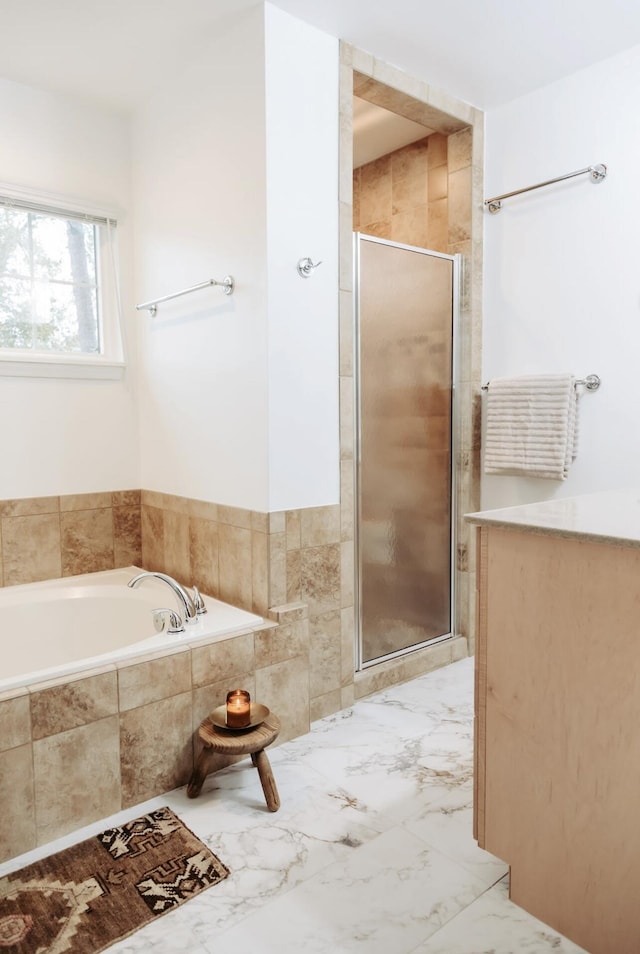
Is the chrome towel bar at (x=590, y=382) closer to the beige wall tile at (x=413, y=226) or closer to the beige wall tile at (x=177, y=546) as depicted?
the beige wall tile at (x=413, y=226)

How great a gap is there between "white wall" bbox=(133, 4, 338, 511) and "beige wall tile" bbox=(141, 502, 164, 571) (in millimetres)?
315

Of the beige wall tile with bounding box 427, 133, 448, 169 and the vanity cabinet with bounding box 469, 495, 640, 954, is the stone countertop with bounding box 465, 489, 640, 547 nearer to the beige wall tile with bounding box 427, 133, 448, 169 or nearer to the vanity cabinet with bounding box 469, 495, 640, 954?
the vanity cabinet with bounding box 469, 495, 640, 954

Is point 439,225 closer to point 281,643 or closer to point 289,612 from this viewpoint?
point 289,612

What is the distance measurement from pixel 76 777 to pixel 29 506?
1.28 metres

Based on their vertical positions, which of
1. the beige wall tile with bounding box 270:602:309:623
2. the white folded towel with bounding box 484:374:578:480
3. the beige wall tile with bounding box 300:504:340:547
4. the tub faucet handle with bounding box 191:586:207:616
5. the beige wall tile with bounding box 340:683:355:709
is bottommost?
the beige wall tile with bounding box 340:683:355:709

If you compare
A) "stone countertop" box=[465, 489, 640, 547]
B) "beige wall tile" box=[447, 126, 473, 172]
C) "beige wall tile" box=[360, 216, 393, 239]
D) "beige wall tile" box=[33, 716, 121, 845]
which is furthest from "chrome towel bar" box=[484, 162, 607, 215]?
"beige wall tile" box=[33, 716, 121, 845]

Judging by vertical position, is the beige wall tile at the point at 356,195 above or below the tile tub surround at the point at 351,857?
above

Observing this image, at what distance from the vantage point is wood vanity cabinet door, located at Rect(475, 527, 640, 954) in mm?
1234

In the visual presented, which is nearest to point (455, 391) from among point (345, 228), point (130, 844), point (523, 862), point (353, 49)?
point (345, 228)

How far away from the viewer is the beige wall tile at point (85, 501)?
281cm

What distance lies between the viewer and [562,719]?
52.3 inches

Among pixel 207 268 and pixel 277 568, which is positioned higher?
pixel 207 268

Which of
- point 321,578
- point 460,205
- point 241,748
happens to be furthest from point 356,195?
point 241,748

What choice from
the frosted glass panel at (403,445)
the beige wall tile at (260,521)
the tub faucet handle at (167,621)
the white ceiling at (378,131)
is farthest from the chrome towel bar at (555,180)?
the tub faucet handle at (167,621)
